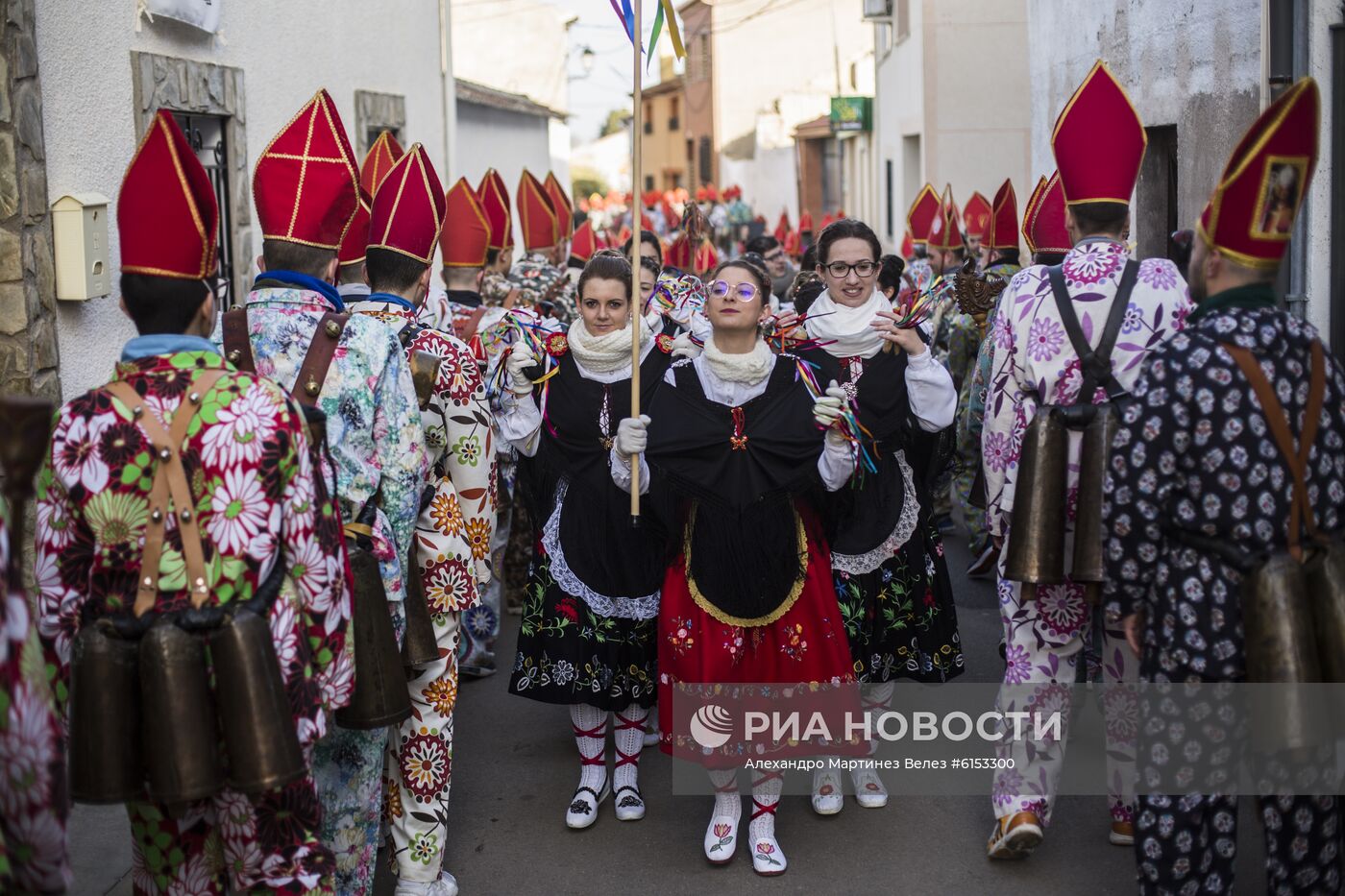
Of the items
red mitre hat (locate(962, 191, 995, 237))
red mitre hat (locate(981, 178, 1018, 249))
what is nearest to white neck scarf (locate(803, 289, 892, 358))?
red mitre hat (locate(981, 178, 1018, 249))

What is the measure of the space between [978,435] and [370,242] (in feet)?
14.4

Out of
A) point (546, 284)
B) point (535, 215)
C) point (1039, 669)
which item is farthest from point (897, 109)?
point (1039, 669)

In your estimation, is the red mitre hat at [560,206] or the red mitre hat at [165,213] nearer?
the red mitre hat at [165,213]

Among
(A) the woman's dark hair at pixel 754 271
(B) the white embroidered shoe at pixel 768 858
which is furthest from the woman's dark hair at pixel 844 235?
(B) the white embroidered shoe at pixel 768 858

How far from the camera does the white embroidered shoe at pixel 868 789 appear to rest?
545 cm

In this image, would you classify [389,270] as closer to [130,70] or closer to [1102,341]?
[1102,341]

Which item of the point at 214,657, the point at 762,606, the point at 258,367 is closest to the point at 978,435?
the point at 762,606

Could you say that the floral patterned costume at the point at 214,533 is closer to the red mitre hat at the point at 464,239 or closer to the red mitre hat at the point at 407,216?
the red mitre hat at the point at 407,216

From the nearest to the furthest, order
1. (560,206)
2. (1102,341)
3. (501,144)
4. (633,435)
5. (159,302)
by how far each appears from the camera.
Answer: (159,302) → (1102,341) → (633,435) → (560,206) → (501,144)

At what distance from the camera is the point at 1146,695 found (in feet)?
13.1

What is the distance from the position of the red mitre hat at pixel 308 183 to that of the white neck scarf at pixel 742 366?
1302 mm

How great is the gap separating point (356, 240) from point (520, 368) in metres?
0.71

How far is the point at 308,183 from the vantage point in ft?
13.8

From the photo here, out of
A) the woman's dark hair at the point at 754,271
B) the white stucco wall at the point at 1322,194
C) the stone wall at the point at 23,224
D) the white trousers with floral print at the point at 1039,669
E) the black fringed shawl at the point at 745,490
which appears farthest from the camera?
the white stucco wall at the point at 1322,194
